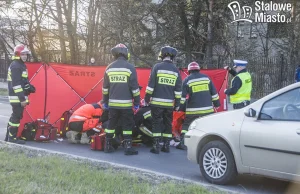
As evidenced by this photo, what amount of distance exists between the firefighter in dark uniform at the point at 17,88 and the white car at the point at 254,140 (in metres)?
3.99

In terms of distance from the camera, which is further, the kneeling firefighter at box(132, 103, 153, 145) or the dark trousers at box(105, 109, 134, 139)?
the kneeling firefighter at box(132, 103, 153, 145)

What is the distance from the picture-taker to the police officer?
347 inches

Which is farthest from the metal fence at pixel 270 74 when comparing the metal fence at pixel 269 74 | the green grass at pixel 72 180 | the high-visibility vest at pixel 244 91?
the green grass at pixel 72 180

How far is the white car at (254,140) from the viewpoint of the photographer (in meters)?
5.24

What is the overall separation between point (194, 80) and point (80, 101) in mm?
3052

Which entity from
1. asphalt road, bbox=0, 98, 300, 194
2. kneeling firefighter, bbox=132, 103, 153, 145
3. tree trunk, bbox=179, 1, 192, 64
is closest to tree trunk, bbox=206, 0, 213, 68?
tree trunk, bbox=179, 1, 192, 64

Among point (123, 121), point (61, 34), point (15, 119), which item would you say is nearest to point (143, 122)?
point (123, 121)

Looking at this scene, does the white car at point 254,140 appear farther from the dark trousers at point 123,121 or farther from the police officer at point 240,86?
the police officer at point 240,86

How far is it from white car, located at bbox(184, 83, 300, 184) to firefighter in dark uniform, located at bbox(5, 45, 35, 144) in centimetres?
399

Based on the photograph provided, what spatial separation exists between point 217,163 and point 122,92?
105 inches

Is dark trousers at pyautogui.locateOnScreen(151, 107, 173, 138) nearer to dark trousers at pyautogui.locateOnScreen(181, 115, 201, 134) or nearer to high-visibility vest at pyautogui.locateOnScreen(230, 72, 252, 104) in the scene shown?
dark trousers at pyautogui.locateOnScreen(181, 115, 201, 134)

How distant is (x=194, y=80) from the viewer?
854 centimetres

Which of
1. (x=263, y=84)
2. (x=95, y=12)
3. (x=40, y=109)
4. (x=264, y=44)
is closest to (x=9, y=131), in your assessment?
(x=40, y=109)

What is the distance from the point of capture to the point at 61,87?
10.3m
